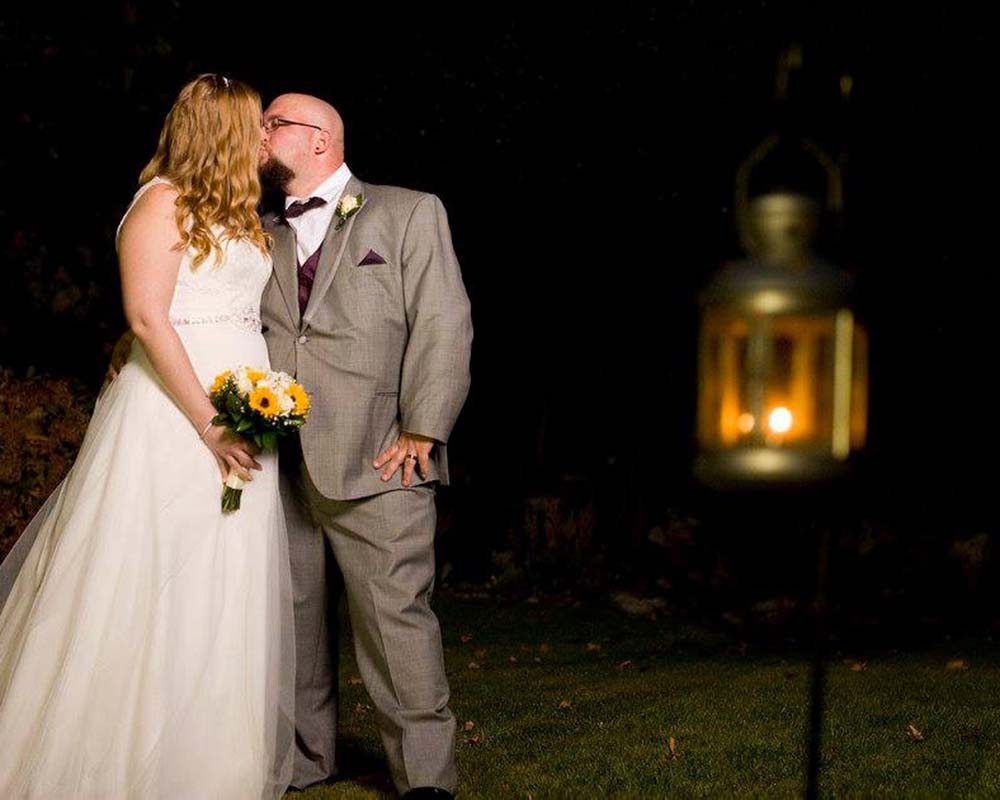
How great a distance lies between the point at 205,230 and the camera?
14.0 ft

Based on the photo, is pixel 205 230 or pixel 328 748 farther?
pixel 328 748

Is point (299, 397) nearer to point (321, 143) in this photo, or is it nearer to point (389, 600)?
point (389, 600)

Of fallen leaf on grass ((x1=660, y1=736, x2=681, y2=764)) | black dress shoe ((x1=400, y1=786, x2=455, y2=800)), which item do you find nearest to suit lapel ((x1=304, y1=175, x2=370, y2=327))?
black dress shoe ((x1=400, y1=786, x2=455, y2=800))

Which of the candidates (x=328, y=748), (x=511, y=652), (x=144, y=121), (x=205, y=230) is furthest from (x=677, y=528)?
(x=205, y=230)

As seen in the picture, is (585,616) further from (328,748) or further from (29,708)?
(29,708)

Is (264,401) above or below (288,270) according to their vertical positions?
below

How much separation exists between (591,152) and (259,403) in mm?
6385

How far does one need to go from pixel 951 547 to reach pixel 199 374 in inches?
261

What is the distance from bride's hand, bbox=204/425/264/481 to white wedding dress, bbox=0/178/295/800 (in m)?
0.04

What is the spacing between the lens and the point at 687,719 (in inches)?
236

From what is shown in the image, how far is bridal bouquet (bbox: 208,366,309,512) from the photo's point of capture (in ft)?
13.5

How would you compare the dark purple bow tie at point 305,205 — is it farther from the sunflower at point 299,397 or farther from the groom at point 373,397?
the sunflower at point 299,397

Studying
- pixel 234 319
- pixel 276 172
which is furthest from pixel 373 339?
pixel 276 172

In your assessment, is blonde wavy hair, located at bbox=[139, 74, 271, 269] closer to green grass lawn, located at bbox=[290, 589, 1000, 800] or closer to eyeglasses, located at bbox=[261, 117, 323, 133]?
eyeglasses, located at bbox=[261, 117, 323, 133]
